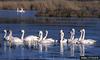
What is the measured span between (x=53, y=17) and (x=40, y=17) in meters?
1.31

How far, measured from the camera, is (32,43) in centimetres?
2745

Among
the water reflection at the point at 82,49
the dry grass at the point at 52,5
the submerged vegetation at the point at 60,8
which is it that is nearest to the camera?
the water reflection at the point at 82,49

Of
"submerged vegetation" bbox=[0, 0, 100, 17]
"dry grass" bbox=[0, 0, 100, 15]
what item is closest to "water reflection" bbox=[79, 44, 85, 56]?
"submerged vegetation" bbox=[0, 0, 100, 17]

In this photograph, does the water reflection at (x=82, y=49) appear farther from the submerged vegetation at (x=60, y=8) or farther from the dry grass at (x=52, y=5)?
the dry grass at (x=52, y=5)

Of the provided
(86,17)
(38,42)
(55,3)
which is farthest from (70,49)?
(55,3)

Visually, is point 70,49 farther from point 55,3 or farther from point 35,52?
point 55,3

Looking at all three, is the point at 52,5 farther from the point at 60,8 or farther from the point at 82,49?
the point at 82,49

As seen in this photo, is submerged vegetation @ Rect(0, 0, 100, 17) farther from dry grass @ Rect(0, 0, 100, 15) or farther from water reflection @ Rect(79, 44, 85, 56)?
water reflection @ Rect(79, 44, 85, 56)

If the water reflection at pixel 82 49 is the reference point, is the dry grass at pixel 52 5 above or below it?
above

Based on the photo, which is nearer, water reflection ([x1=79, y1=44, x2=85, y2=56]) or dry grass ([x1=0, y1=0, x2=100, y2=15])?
water reflection ([x1=79, y1=44, x2=85, y2=56])

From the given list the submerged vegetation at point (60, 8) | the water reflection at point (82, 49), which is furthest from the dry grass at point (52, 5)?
the water reflection at point (82, 49)

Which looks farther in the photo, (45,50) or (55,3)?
(55,3)

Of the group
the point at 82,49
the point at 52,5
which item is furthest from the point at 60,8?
the point at 82,49

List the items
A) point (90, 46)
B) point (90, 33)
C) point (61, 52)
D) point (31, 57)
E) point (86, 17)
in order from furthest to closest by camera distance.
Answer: point (86, 17)
point (90, 33)
point (90, 46)
point (61, 52)
point (31, 57)
